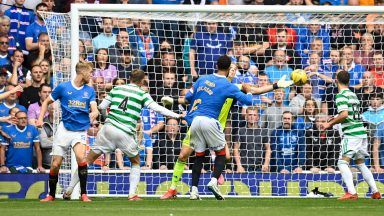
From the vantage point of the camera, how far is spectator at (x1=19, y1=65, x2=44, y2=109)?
1925cm

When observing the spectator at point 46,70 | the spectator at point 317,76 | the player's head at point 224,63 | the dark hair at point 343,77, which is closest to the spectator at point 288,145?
the spectator at point 317,76

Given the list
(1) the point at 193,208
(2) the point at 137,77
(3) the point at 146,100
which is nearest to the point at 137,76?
(2) the point at 137,77

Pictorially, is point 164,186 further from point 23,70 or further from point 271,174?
point 23,70

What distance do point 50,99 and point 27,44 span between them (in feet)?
16.7

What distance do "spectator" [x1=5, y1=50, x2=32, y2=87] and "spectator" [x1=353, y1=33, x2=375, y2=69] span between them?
6.21 m

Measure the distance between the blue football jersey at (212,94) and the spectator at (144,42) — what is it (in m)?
3.71

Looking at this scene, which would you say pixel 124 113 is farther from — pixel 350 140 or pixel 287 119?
pixel 287 119

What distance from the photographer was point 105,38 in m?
18.7

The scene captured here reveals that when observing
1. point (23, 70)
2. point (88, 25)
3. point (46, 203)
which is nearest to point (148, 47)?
point (88, 25)

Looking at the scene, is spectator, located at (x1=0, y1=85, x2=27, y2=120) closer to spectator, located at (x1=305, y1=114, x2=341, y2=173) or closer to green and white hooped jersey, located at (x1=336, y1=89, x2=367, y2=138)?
spectator, located at (x1=305, y1=114, x2=341, y2=173)

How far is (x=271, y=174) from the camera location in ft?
58.8

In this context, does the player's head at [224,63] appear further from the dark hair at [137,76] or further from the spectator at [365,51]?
the spectator at [365,51]

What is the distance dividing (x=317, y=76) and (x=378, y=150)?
1787 millimetres

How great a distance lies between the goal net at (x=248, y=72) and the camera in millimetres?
17734
